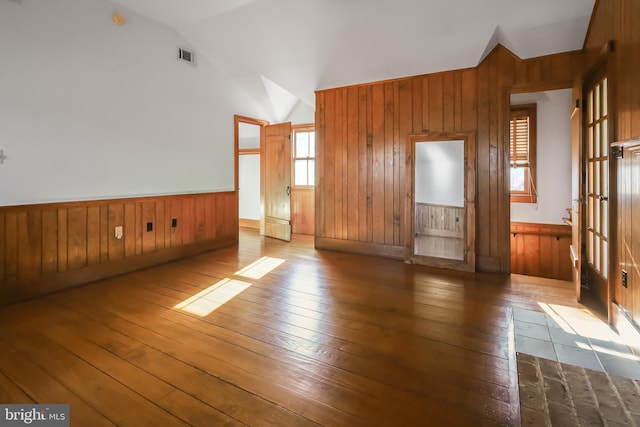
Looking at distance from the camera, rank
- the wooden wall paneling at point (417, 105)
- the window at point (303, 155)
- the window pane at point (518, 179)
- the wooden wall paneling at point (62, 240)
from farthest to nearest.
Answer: the window at point (303, 155) → the window pane at point (518, 179) → the wooden wall paneling at point (417, 105) → the wooden wall paneling at point (62, 240)

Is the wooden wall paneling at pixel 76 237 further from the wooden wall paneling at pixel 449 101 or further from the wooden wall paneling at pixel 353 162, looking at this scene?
the wooden wall paneling at pixel 449 101

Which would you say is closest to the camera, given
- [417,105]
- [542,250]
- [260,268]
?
[260,268]

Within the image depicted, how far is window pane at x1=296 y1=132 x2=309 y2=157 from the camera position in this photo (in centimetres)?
614

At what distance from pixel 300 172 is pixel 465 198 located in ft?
10.8

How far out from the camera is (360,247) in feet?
14.9

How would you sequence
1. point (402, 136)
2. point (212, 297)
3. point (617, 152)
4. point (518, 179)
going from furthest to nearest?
point (518, 179), point (402, 136), point (212, 297), point (617, 152)

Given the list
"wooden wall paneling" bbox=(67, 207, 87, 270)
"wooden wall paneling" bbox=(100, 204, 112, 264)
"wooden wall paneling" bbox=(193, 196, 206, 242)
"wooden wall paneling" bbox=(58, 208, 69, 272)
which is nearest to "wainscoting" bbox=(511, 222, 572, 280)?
"wooden wall paneling" bbox=(193, 196, 206, 242)

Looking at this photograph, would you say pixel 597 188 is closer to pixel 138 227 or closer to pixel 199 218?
pixel 199 218

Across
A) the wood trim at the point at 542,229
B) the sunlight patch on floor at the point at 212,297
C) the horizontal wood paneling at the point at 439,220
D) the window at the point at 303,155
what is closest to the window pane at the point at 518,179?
the wood trim at the point at 542,229

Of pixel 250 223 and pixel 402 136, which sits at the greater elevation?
pixel 402 136

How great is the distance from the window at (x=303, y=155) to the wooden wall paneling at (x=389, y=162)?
2050 mm

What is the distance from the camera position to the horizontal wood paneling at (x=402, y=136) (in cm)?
353

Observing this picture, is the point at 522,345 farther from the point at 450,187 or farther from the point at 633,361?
the point at 450,187

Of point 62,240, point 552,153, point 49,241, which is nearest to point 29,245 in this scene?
point 49,241
